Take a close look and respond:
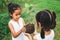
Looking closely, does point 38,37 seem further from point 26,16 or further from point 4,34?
point 26,16

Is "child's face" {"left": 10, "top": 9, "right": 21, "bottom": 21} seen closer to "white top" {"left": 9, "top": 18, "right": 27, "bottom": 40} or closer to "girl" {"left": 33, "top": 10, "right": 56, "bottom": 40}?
"white top" {"left": 9, "top": 18, "right": 27, "bottom": 40}

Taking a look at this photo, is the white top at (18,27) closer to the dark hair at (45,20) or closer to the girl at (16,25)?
the girl at (16,25)

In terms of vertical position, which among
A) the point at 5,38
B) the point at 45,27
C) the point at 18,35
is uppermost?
the point at 45,27

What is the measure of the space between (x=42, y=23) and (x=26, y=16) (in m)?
2.35

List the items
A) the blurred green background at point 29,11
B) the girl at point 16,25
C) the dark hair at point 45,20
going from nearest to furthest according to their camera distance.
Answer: the dark hair at point 45,20 < the girl at point 16,25 < the blurred green background at point 29,11

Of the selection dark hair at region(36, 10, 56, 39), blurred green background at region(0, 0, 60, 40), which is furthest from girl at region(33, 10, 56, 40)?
blurred green background at region(0, 0, 60, 40)

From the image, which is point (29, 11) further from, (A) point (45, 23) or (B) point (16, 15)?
(A) point (45, 23)

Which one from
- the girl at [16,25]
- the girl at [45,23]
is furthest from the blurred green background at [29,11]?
the girl at [45,23]

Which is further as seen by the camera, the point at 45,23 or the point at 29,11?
the point at 29,11

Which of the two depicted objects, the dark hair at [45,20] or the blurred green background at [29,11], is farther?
the blurred green background at [29,11]

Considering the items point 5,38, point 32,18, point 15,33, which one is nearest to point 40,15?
point 15,33

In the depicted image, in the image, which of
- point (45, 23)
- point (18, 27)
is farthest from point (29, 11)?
point (45, 23)

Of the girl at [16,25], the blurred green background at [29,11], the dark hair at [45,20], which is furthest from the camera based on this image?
the blurred green background at [29,11]

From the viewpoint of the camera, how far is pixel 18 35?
312cm
